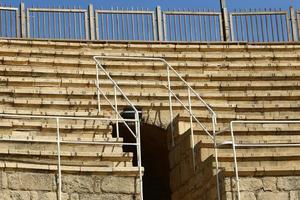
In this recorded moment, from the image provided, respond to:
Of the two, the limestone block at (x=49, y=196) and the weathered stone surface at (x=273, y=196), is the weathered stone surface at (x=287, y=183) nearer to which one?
the weathered stone surface at (x=273, y=196)

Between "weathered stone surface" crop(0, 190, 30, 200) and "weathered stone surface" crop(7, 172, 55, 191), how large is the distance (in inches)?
2.6

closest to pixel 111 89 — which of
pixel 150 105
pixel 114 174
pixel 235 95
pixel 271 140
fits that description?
pixel 150 105

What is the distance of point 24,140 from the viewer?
12.9 metres

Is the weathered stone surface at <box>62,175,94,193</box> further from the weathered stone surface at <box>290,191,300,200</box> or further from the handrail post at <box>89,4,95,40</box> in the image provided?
the handrail post at <box>89,4,95,40</box>

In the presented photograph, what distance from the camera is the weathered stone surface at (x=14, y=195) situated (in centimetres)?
1213

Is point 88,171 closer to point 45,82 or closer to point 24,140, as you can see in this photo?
point 24,140

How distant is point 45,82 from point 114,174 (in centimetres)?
544

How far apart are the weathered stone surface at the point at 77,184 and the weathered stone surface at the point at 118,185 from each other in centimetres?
18

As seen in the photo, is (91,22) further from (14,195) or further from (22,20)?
(14,195)

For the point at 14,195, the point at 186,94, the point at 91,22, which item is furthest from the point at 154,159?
the point at 14,195

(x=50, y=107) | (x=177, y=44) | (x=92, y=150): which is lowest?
(x=92, y=150)

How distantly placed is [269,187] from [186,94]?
5.59 m

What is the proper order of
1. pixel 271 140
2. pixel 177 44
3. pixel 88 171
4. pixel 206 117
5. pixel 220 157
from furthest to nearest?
pixel 177 44, pixel 206 117, pixel 271 140, pixel 220 157, pixel 88 171

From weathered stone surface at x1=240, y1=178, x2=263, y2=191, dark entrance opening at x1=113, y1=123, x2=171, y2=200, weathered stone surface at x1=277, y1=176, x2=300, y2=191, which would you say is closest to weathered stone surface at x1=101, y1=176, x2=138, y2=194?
weathered stone surface at x1=240, y1=178, x2=263, y2=191
